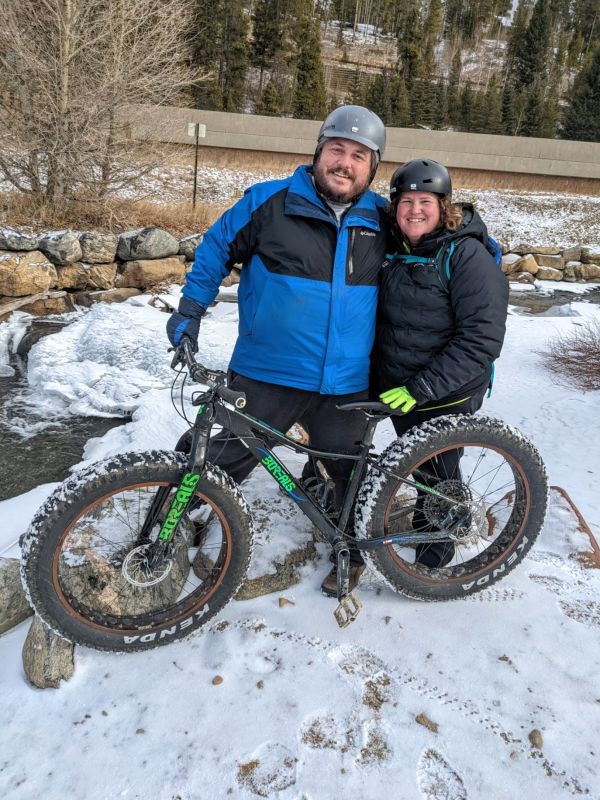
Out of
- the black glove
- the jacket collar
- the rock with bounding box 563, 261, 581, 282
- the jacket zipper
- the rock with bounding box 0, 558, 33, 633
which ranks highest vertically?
the jacket collar

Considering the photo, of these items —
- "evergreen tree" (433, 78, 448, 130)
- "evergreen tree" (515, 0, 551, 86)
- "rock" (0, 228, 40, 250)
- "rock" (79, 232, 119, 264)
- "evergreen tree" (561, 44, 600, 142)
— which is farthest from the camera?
"evergreen tree" (515, 0, 551, 86)

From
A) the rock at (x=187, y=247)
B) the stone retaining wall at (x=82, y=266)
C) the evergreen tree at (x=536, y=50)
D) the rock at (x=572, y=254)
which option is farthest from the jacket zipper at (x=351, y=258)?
the evergreen tree at (x=536, y=50)

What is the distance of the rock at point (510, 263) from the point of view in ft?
46.4

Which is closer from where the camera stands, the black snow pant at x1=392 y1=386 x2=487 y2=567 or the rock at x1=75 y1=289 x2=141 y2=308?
the black snow pant at x1=392 y1=386 x2=487 y2=567

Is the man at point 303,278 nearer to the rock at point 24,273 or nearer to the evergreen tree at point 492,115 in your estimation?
the rock at point 24,273

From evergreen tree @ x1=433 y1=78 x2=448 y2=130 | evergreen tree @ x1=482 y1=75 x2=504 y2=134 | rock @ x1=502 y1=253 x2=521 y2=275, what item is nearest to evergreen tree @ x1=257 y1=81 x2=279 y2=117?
evergreen tree @ x1=433 y1=78 x2=448 y2=130

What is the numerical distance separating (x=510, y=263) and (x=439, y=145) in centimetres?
1260

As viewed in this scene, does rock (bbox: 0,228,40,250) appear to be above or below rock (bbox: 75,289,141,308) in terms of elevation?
above

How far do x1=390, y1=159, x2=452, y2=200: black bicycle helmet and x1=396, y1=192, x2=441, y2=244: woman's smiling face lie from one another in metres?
0.02

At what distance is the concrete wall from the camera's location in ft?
74.1

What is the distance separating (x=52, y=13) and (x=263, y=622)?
12.1 m

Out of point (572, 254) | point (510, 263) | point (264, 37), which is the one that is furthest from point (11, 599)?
point (264, 37)

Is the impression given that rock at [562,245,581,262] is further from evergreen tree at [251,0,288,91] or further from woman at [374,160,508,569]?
evergreen tree at [251,0,288,91]

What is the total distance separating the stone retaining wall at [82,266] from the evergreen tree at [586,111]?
38950 mm
